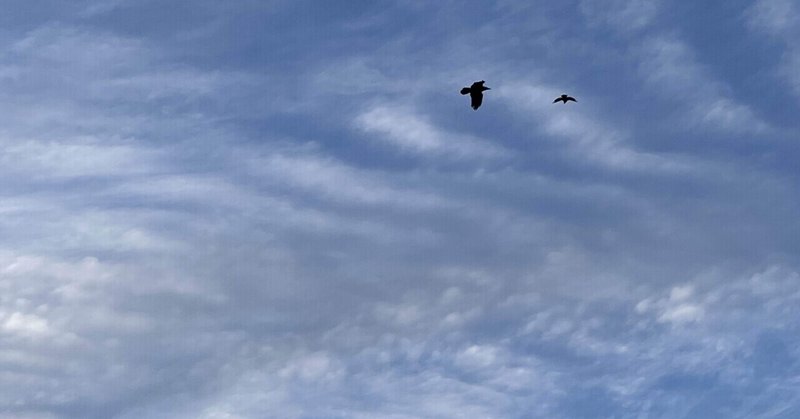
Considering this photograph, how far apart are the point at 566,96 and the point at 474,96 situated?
25.9 meters

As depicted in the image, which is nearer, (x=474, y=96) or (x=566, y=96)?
(x=474, y=96)

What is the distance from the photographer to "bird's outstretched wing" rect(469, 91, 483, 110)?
152m

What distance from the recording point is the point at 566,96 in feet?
575

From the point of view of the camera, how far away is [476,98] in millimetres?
154000

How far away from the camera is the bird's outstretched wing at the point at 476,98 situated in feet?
500

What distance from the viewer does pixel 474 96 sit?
15425cm
